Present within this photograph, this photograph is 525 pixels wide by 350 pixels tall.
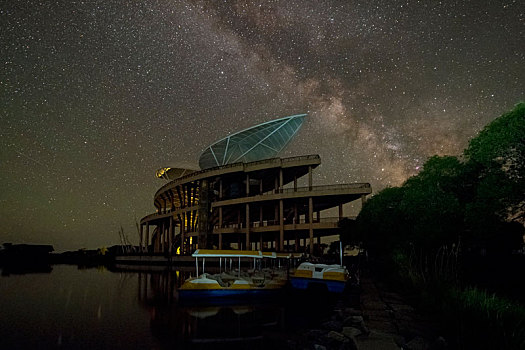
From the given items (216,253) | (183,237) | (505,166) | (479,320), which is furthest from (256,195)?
(479,320)

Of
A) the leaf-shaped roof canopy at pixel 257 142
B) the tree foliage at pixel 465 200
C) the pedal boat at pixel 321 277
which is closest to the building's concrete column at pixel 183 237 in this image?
the leaf-shaped roof canopy at pixel 257 142

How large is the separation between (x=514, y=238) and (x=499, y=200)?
61.5 feet

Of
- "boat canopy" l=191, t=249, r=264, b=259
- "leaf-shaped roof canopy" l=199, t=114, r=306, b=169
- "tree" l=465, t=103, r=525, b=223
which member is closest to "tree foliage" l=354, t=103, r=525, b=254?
"tree" l=465, t=103, r=525, b=223

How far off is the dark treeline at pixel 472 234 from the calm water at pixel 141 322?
5690mm

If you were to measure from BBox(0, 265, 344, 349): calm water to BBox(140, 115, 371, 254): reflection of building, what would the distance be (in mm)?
32591

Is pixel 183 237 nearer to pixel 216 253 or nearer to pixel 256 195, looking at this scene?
pixel 256 195

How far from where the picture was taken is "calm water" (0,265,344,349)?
1347 centimetres

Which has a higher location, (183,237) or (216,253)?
(183,237)

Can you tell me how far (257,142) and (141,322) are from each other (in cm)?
5466

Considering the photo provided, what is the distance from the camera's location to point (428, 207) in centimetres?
2705

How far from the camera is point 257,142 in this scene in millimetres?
70312

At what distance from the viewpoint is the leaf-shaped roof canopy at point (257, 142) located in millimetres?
67688

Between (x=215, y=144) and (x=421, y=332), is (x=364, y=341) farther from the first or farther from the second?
(x=215, y=144)

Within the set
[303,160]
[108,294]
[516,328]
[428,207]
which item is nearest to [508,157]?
[428,207]
